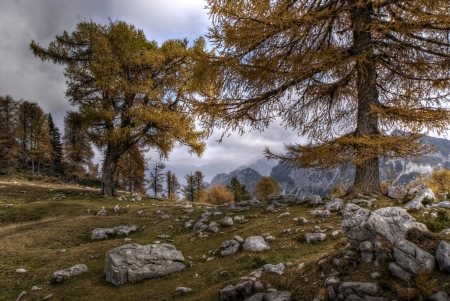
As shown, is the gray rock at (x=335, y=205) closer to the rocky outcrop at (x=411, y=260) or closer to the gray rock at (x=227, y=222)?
Result: the gray rock at (x=227, y=222)

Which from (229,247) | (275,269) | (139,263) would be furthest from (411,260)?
(139,263)

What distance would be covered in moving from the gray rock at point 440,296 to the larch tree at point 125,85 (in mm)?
17892

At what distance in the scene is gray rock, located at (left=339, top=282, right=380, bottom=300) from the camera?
3402 millimetres

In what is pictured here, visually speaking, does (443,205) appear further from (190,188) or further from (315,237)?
(190,188)

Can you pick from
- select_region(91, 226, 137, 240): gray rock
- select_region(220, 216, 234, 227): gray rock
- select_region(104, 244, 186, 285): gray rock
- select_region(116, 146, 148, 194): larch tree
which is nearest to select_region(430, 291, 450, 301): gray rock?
select_region(104, 244, 186, 285): gray rock

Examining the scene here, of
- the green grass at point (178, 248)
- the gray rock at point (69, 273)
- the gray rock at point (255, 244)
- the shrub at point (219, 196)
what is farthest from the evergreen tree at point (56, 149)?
the gray rock at point (255, 244)

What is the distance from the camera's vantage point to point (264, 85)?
408 inches

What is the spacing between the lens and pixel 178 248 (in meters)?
8.38

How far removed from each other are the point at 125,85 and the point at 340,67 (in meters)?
15.1

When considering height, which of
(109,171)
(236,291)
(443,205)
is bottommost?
(236,291)

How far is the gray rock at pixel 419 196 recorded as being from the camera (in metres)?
7.38

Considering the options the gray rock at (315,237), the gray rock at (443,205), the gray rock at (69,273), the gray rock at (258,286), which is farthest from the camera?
the gray rock at (443,205)

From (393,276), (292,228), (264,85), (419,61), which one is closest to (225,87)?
(264,85)

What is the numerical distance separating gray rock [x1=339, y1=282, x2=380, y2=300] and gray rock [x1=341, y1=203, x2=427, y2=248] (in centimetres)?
93
